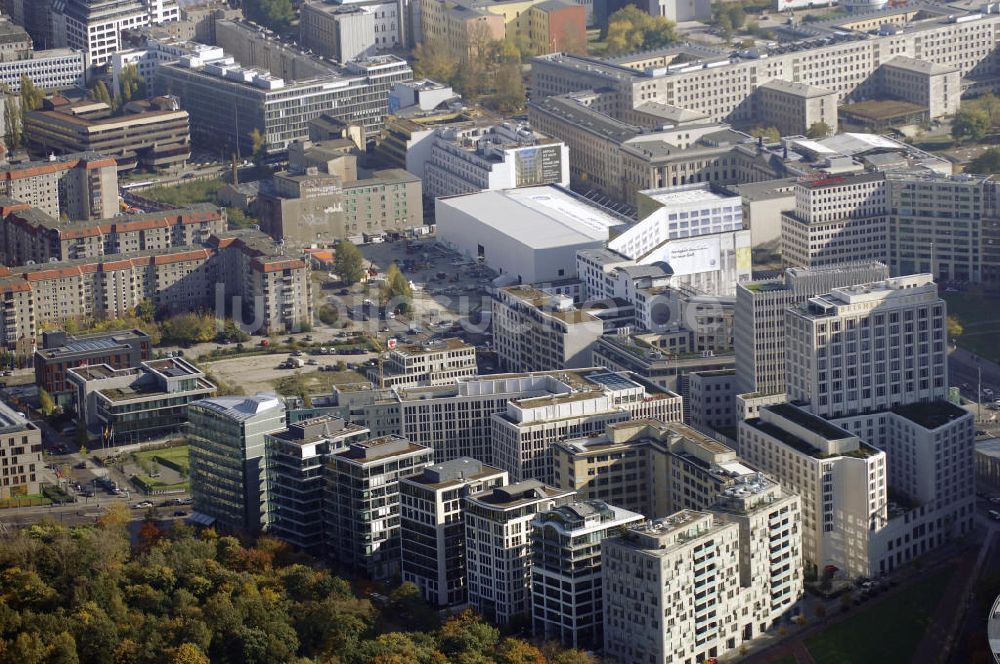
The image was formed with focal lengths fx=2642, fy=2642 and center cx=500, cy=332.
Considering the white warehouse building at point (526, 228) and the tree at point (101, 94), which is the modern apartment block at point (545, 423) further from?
the tree at point (101, 94)

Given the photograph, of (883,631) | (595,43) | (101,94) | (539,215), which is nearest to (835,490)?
(883,631)

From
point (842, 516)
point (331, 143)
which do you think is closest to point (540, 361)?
point (842, 516)

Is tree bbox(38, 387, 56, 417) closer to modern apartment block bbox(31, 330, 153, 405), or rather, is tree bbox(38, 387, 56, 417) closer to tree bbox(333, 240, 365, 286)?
modern apartment block bbox(31, 330, 153, 405)

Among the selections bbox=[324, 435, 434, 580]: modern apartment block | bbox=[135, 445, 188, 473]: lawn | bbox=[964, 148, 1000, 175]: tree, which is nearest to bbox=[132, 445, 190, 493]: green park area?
bbox=[135, 445, 188, 473]: lawn

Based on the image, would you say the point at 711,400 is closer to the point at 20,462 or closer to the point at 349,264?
the point at 20,462

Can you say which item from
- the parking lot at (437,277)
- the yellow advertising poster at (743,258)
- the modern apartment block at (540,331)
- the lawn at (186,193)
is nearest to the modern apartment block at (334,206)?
the parking lot at (437,277)

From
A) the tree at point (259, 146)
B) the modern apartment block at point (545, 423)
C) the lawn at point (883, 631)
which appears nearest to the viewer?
the lawn at point (883, 631)
